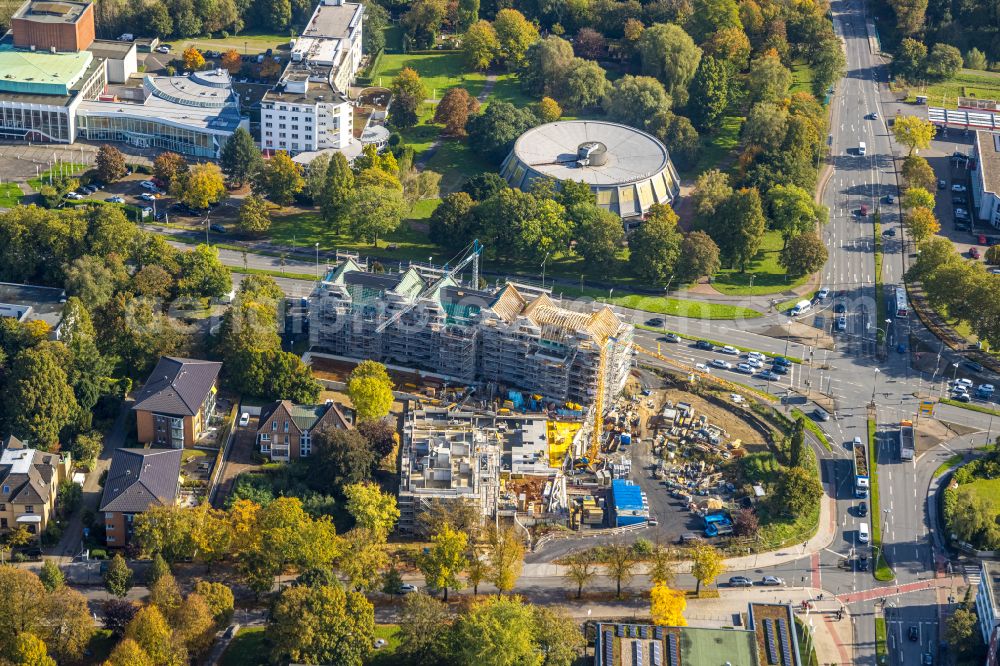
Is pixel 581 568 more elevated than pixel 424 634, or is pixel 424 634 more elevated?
pixel 581 568

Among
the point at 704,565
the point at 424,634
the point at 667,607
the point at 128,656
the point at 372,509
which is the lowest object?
the point at 424,634

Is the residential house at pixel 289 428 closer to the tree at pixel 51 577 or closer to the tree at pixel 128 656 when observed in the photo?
the tree at pixel 51 577

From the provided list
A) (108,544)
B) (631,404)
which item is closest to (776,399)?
(631,404)

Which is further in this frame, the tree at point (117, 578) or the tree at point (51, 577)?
the tree at point (117, 578)

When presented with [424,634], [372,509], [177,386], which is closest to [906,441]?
[372,509]

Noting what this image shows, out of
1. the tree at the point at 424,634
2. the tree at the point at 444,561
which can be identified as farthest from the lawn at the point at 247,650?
the tree at the point at 444,561

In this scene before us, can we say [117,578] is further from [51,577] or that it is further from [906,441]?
[906,441]

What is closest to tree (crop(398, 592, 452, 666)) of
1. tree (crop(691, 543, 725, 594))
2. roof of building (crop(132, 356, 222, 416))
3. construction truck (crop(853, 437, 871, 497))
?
tree (crop(691, 543, 725, 594))
